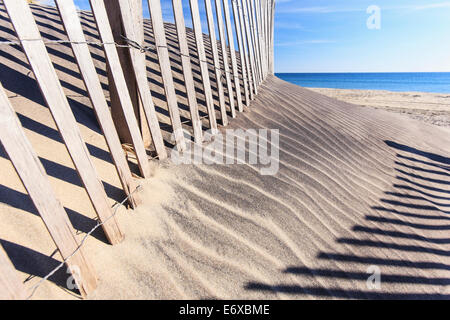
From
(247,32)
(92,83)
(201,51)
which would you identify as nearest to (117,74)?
(92,83)

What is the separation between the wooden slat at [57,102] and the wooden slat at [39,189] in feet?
0.06

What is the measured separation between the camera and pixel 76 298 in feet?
3.99

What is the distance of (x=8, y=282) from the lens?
0.96 metres

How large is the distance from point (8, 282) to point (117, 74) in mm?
1214

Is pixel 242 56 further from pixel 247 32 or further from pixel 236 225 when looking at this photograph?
pixel 236 225

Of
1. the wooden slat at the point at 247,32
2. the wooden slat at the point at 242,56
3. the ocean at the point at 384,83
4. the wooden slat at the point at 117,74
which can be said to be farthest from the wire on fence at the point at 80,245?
the ocean at the point at 384,83

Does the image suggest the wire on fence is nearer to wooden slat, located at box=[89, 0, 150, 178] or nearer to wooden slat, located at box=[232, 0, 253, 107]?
wooden slat, located at box=[89, 0, 150, 178]

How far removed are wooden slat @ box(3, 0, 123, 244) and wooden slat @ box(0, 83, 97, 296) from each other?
0.02m

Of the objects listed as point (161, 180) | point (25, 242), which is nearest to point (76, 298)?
point (25, 242)

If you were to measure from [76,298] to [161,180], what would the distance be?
946mm

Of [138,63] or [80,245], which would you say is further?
[138,63]
